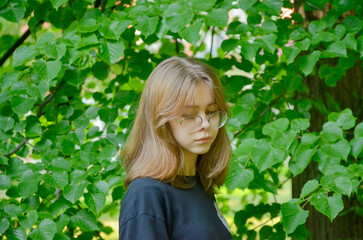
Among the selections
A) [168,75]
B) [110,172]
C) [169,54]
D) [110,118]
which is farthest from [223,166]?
[169,54]

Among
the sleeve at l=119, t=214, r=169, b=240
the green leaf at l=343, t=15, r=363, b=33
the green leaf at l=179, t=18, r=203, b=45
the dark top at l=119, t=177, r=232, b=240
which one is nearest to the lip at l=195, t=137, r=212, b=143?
the dark top at l=119, t=177, r=232, b=240

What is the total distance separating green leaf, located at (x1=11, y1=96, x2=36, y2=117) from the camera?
2.06 m

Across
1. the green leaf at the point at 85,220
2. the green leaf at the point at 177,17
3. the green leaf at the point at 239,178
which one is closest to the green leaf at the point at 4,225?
the green leaf at the point at 85,220

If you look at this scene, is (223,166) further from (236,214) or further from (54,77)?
(236,214)

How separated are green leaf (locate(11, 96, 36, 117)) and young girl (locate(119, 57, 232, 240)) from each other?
0.74 meters

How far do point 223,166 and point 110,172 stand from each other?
70 cm

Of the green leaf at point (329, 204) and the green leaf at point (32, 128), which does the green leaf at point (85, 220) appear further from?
the green leaf at point (329, 204)

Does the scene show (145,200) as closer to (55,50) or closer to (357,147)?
(55,50)

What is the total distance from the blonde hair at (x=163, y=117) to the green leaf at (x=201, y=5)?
515 mm

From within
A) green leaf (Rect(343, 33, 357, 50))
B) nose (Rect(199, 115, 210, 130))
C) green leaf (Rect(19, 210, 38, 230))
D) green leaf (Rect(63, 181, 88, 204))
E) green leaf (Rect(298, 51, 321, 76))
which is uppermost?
nose (Rect(199, 115, 210, 130))

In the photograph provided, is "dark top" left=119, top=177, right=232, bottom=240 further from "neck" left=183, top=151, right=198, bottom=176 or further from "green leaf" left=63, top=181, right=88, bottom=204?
"green leaf" left=63, top=181, right=88, bottom=204

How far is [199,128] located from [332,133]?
876 mm

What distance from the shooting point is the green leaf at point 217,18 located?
1973mm

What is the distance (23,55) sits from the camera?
6.60 feet
